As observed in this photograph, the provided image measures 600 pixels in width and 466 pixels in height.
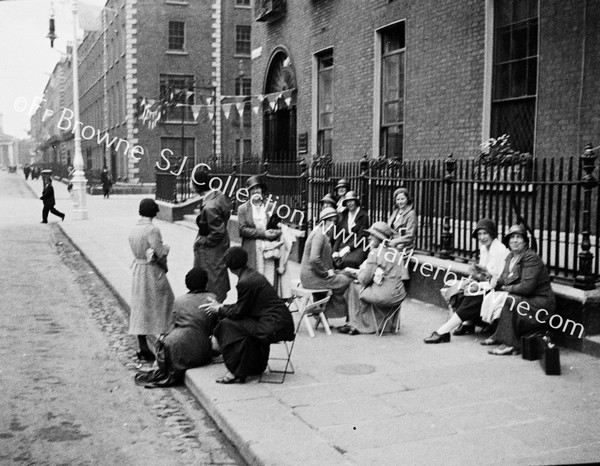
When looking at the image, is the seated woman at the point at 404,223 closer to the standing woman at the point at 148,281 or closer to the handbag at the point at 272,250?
the handbag at the point at 272,250

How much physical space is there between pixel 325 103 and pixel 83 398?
1329 centimetres

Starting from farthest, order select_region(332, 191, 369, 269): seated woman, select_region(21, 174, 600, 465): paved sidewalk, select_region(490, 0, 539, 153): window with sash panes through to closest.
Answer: select_region(490, 0, 539, 153): window with sash panes, select_region(332, 191, 369, 269): seated woman, select_region(21, 174, 600, 465): paved sidewalk

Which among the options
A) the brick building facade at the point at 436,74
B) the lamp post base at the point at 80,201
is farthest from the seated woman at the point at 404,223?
the lamp post base at the point at 80,201

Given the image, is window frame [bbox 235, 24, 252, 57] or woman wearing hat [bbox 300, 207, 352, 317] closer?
woman wearing hat [bbox 300, 207, 352, 317]

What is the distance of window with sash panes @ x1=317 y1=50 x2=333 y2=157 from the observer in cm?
1825

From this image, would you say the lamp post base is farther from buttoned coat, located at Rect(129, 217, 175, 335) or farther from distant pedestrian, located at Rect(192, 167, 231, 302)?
buttoned coat, located at Rect(129, 217, 175, 335)

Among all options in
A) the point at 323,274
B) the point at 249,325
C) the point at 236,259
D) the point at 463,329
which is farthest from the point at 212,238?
the point at 463,329

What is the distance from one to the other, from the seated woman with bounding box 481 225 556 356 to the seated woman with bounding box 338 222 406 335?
1.38 m

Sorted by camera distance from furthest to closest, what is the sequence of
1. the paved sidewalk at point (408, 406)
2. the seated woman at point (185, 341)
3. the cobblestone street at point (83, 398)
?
the seated woman at point (185, 341)
the cobblestone street at point (83, 398)
the paved sidewalk at point (408, 406)

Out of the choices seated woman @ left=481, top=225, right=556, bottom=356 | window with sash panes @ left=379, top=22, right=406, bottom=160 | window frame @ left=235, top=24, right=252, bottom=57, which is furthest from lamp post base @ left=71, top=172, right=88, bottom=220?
window frame @ left=235, top=24, right=252, bottom=57

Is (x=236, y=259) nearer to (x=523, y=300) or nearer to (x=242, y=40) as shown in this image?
(x=523, y=300)

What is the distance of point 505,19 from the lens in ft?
38.4

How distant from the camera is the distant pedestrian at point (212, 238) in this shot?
854 centimetres

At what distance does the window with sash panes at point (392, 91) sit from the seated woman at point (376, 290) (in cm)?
662
